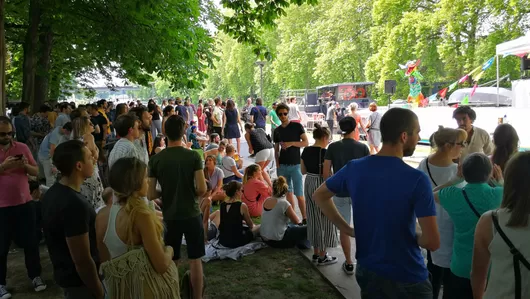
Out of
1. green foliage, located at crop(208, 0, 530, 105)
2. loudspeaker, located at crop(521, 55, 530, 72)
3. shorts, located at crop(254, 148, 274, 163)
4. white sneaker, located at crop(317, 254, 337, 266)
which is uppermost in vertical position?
green foliage, located at crop(208, 0, 530, 105)

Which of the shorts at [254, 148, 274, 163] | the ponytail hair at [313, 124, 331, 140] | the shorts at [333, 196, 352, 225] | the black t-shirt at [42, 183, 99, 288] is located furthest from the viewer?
the shorts at [254, 148, 274, 163]

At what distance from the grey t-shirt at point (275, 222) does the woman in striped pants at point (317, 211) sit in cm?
46

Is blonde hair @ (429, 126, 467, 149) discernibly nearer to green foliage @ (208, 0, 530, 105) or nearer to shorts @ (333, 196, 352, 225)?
shorts @ (333, 196, 352, 225)

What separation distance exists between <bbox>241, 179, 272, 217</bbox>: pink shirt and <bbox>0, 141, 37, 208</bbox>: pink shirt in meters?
3.15

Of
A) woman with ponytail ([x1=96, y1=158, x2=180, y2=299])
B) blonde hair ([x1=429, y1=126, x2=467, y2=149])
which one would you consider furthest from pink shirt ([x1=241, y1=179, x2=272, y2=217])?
woman with ponytail ([x1=96, y1=158, x2=180, y2=299])

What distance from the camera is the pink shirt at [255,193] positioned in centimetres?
677

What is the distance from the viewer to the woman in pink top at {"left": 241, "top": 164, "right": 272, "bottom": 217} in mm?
6672

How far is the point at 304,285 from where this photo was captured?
15.8 ft

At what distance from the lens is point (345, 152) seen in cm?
481

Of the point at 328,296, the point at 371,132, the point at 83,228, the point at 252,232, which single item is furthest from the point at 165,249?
the point at 371,132

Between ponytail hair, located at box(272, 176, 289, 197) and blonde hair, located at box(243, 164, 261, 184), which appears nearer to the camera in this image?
ponytail hair, located at box(272, 176, 289, 197)

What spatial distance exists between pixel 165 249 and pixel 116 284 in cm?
32

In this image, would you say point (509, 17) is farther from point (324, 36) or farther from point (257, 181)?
point (257, 181)

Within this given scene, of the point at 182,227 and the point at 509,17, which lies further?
the point at 509,17
